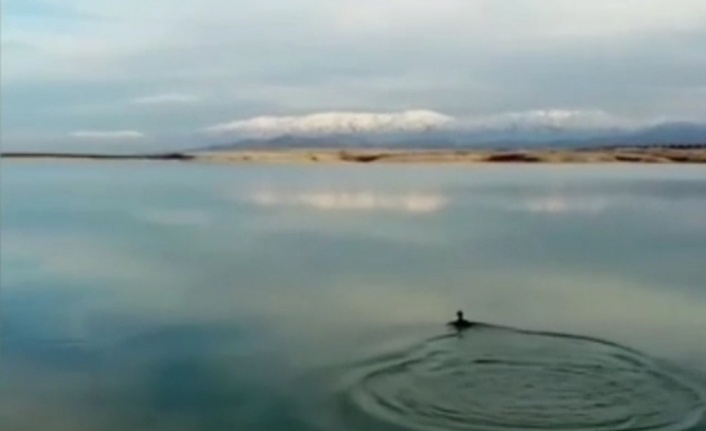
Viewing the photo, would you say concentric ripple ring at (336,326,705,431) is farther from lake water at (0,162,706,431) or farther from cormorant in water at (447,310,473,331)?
cormorant in water at (447,310,473,331)

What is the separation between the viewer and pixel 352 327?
462 inches

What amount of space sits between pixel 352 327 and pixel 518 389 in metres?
3.45

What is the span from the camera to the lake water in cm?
833

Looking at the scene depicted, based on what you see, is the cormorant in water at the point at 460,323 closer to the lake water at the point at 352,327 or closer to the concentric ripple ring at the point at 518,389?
the lake water at the point at 352,327

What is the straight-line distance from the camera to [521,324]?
12078mm

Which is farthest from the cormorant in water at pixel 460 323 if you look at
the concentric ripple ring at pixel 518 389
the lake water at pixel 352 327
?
the concentric ripple ring at pixel 518 389

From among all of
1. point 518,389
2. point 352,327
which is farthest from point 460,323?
point 518,389

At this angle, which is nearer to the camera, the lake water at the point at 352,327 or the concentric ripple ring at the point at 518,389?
the concentric ripple ring at the point at 518,389

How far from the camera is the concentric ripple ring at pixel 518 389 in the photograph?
785cm

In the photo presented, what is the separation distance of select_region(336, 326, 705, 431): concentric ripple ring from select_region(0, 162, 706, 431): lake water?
0.08 ft

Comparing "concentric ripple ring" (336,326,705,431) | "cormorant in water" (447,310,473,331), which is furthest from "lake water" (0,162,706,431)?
"cormorant in water" (447,310,473,331)

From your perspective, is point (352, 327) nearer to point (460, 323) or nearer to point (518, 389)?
point (460, 323)

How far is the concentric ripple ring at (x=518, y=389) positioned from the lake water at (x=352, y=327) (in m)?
0.03

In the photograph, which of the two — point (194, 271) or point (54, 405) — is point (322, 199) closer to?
point (194, 271)
